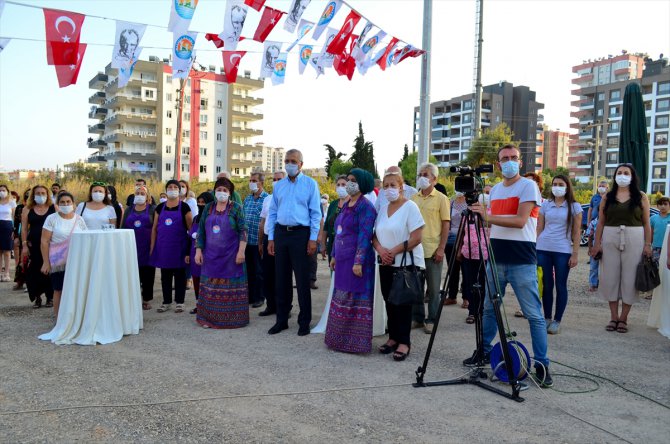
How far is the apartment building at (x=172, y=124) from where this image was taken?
7050 centimetres

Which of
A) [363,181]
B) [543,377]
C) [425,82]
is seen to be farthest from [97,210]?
[425,82]

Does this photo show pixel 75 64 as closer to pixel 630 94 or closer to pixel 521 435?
pixel 521 435

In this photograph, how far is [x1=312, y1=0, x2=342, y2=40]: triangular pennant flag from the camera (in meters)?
8.52

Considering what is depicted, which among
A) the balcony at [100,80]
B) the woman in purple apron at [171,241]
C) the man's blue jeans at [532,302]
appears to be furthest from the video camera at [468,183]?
the balcony at [100,80]

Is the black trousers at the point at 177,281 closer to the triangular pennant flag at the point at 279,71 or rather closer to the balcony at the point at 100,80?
the triangular pennant flag at the point at 279,71

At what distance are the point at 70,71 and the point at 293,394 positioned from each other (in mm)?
6075

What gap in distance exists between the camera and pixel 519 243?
4.41 m

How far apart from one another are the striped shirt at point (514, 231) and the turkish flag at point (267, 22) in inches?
206

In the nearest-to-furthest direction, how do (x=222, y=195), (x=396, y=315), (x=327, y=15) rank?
1. (x=396, y=315)
2. (x=222, y=195)
3. (x=327, y=15)

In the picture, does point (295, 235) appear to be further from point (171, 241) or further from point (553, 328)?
point (553, 328)

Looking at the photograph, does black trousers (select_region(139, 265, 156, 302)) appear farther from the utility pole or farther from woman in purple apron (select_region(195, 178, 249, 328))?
the utility pole

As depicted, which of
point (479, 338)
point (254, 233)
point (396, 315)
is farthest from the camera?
point (254, 233)

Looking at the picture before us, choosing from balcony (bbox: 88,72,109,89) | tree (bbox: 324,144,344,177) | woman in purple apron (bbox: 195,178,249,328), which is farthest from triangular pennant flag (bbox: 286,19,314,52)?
balcony (bbox: 88,72,109,89)

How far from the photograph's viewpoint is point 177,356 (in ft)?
16.8
